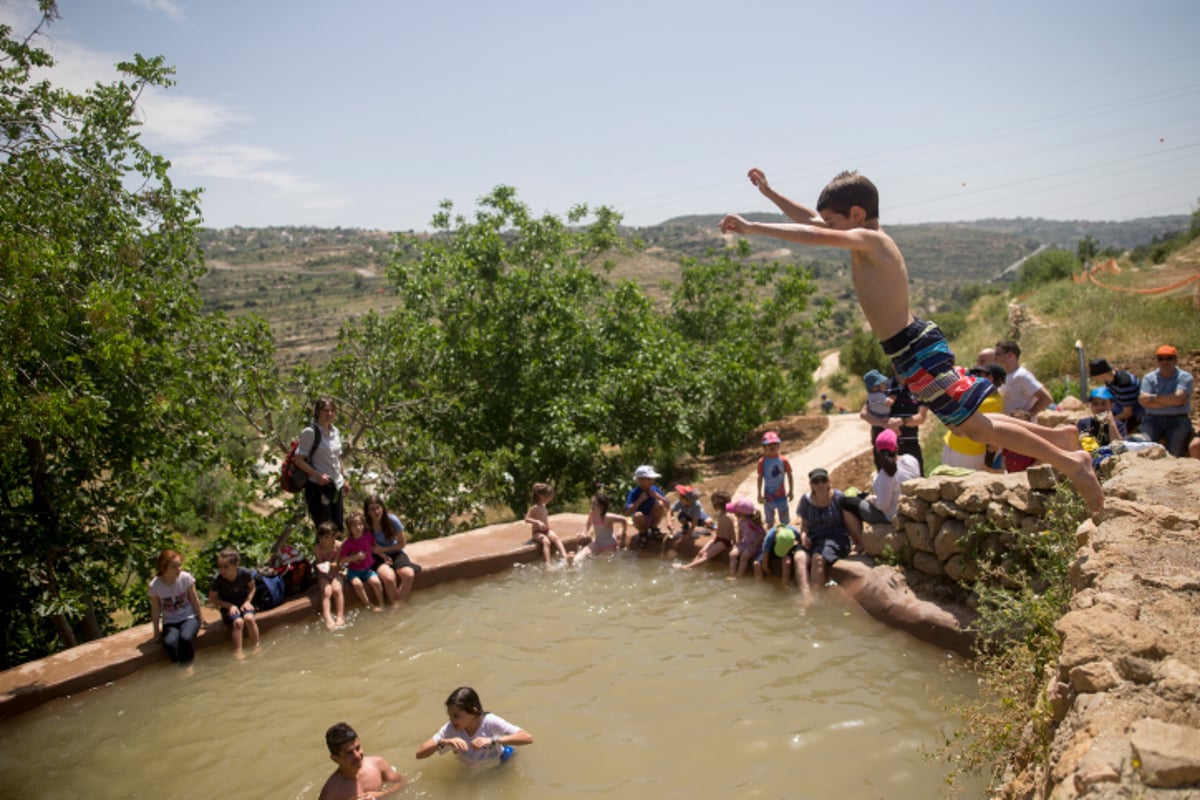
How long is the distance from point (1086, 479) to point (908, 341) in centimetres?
127

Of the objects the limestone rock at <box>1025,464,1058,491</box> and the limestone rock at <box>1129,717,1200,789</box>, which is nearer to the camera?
the limestone rock at <box>1129,717,1200,789</box>

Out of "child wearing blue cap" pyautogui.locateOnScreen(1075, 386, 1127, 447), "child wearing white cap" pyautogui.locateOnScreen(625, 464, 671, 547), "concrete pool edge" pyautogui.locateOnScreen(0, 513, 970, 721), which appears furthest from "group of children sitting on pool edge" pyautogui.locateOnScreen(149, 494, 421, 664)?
"child wearing blue cap" pyautogui.locateOnScreen(1075, 386, 1127, 447)

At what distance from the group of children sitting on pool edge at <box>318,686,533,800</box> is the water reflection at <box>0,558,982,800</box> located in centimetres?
12

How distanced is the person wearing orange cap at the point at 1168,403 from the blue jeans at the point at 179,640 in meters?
9.06

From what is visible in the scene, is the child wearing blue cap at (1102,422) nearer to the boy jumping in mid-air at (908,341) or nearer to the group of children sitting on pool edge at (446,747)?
the boy jumping in mid-air at (908,341)

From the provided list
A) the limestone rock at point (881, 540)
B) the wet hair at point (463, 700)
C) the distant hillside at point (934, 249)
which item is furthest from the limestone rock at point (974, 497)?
the distant hillside at point (934, 249)

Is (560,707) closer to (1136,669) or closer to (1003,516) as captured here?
(1003,516)

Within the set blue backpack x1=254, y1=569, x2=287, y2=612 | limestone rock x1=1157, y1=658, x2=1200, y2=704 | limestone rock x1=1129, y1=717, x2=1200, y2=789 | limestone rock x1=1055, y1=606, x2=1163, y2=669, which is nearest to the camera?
limestone rock x1=1129, y1=717, x2=1200, y2=789

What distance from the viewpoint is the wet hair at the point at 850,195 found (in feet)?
14.5

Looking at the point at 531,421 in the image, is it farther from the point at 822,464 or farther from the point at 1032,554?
the point at 1032,554

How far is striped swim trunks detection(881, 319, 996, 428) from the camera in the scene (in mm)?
4348

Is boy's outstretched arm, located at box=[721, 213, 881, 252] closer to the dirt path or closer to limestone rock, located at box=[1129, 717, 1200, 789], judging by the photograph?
limestone rock, located at box=[1129, 717, 1200, 789]

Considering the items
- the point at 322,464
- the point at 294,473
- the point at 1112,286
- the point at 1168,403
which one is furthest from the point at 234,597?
the point at 1112,286

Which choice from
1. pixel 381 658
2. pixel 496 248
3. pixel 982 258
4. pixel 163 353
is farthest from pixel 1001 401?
pixel 982 258
